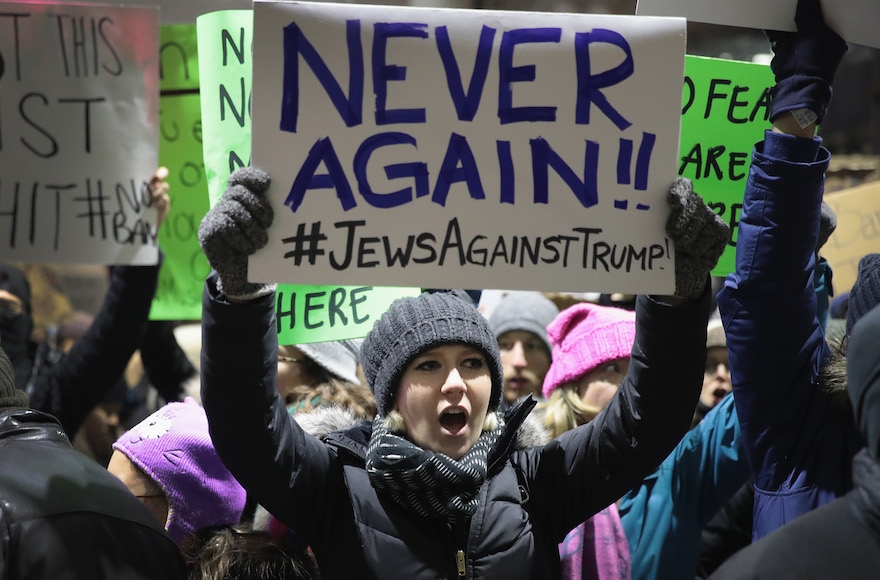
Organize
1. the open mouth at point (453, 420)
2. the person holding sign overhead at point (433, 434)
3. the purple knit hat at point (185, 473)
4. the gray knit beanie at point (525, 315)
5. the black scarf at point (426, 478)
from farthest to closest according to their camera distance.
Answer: the gray knit beanie at point (525, 315), the purple knit hat at point (185, 473), the open mouth at point (453, 420), the black scarf at point (426, 478), the person holding sign overhead at point (433, 434)

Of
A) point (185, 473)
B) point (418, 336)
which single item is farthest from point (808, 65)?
point (185, 473)

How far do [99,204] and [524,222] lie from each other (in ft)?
5.26

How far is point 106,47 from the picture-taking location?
3.50m

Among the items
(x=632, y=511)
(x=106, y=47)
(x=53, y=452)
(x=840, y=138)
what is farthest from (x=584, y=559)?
(x=840, y=138)

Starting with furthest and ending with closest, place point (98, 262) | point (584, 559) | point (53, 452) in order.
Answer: point (98, 262) → point (584, 559) → point (53, 452)

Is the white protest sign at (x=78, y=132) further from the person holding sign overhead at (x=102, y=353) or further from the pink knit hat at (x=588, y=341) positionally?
the pink knit hat at (x=588, y=341)

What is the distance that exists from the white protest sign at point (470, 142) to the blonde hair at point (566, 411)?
1.26 m

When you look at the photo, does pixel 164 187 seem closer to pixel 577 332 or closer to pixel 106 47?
pixel 106 47

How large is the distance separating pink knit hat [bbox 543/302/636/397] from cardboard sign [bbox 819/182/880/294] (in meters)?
1.22

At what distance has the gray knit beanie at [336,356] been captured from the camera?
381 cm

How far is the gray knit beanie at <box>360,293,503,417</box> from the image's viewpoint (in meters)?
2.54

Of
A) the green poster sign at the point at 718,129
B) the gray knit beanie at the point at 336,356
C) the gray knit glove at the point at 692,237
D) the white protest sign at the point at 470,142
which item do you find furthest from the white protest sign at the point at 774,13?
the gray knit beanie at the point at 336,356

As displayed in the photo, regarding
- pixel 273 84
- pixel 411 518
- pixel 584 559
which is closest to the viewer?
pixel 273 84

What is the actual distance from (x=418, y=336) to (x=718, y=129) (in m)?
1.26
